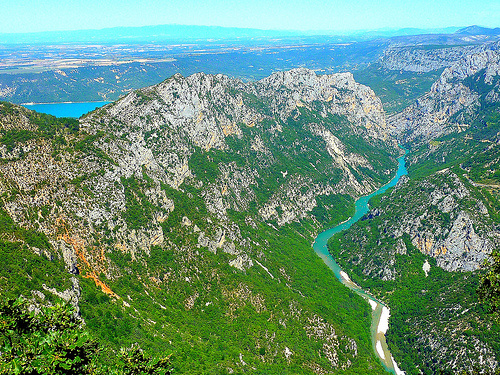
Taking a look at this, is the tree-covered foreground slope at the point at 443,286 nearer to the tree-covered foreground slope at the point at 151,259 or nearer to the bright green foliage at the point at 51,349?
the tree-covered foreground slope at the point at 151,259

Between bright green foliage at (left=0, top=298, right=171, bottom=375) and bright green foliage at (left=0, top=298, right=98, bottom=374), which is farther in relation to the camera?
bright green foliage at (left=0, top=298, right=171, bottom=375)

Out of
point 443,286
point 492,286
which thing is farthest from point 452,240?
point 492,286

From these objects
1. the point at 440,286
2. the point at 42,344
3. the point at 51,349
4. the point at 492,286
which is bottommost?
the point at 440,286

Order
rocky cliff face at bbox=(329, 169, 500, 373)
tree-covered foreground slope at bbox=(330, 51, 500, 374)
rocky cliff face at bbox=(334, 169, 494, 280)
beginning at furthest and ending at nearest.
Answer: rocky cliff face at bbox=(334, 169, 494, 280) < rocky cliff face at bbox=(329, 169, 500, 373) < tree-covered foreground slope at bbox=(330, 51, 500, 374)

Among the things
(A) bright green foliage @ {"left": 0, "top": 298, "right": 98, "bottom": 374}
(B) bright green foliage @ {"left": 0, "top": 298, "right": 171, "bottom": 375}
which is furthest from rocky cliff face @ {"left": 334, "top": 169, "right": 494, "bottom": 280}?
(A) bright green foliage @ {"left": 0, "top": 298, "right": 98, "bottom": 374}

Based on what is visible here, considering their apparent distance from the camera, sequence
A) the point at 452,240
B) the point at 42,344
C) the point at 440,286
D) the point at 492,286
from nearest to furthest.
Result: the point at 42,344, the point at 492,286, the point at 440,286, the point at 452,240

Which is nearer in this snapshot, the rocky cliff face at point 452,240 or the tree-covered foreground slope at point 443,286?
the tree-covered foreground slope at point 443,286

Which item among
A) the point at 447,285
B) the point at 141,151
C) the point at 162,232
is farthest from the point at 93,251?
the point at 447,285

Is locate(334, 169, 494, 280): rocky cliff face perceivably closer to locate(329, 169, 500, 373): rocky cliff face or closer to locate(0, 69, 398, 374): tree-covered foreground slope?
locate(329, 169, 500, 373): rocky cliff face

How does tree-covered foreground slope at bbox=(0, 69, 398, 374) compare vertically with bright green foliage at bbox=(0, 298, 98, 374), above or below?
below

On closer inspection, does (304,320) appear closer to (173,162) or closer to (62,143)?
(173,162)

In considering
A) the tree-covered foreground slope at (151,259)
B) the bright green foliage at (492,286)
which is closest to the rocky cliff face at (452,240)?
the tree-covered foreground slope at (151,259)

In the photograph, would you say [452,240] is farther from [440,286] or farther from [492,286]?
[492,286]
